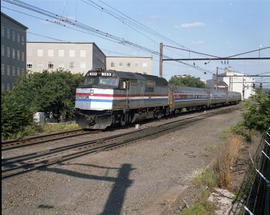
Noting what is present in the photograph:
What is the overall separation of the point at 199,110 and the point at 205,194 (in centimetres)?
3410

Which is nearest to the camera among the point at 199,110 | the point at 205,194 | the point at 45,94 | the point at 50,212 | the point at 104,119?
the point at 50,212

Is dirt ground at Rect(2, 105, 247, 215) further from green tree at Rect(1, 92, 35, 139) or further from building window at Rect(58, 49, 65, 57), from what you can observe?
building window at Rect(58, 49, 65, 57)

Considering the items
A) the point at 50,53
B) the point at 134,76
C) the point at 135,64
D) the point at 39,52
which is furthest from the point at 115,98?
the point at 135,64

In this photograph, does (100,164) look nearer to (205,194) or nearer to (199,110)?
(205,194)

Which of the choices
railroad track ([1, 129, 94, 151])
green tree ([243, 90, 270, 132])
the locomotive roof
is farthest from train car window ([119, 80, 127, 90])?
green tree ([243, 90, 270, 132])

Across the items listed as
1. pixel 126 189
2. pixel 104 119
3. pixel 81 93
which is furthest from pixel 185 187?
pixel 81 93

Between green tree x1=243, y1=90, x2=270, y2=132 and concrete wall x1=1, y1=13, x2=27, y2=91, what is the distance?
50.7 m

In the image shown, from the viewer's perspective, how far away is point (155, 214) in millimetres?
5797

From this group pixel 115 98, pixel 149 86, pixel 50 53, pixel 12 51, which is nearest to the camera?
pixel 115 98

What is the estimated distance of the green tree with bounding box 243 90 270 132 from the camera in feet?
49.7

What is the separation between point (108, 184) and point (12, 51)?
197 feet

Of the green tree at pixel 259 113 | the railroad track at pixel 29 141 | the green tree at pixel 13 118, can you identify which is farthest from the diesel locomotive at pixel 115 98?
the green tree at pixel 259 113

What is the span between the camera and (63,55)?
225 ft

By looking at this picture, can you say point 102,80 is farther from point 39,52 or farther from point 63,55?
point 39,52
